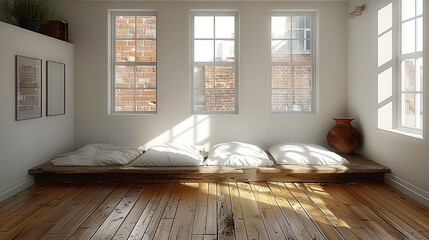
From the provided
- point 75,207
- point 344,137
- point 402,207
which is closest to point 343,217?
point 402,207

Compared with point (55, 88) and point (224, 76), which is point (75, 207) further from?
point (224, 76)

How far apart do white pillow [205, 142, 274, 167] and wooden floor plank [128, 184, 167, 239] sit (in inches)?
36.7

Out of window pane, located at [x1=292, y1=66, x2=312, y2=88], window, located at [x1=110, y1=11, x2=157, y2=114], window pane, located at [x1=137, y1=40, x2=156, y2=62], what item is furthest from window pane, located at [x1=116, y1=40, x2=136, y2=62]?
window pane, located at [x1=292, y1=66, x2=312, y2=88]

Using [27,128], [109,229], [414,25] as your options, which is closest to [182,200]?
[109,229]

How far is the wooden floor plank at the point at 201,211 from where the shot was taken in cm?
325

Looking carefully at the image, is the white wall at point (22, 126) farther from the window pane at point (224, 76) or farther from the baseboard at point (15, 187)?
the window pane at point (224, 76)

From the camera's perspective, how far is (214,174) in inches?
195

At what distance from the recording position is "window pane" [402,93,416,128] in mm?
4518

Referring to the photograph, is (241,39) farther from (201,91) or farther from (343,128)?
(343,128)

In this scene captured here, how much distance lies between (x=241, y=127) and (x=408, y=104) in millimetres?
2544

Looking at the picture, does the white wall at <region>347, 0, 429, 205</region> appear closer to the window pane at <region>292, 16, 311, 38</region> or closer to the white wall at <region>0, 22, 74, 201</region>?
the window pane at <region>292, 16, 311, 38</region>

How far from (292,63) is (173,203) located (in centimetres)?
345

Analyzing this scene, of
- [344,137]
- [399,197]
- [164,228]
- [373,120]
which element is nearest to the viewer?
[164,228]

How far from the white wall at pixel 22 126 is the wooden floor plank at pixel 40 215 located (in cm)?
64
